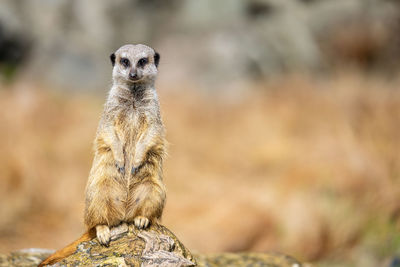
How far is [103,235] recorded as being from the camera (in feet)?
10.8

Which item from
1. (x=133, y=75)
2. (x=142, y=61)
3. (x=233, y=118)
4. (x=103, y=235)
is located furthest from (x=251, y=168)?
(x=103, y=235)

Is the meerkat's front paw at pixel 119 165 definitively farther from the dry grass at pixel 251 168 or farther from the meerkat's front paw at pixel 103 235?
the dry grass at pixel 251 168

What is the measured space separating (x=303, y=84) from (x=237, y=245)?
192 inches

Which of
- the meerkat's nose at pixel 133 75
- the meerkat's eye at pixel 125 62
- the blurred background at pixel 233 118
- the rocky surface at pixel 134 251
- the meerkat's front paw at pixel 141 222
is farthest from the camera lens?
the blurred background at pixel 233 118

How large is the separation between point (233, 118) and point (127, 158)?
7518 millimetres

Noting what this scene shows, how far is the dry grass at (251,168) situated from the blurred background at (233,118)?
0.08ft

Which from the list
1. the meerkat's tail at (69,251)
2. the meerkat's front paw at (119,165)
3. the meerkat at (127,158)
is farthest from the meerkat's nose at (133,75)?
the meerkat's tail at (69,251)

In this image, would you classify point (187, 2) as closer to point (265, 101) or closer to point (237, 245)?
point (265, 101)

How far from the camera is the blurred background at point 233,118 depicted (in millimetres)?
8164

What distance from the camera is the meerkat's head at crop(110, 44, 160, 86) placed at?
353 cm

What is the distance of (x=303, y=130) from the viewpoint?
10383 millimetres

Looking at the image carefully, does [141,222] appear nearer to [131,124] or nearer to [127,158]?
[127,158]

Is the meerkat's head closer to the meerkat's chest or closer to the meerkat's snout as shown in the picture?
the meerkat's snout

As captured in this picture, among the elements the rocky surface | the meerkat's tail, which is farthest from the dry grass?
the rocky surface
